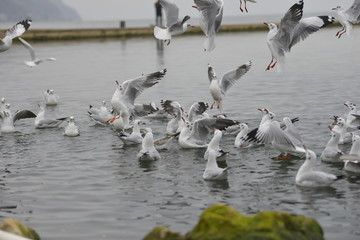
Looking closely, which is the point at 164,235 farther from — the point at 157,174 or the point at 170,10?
the point at 170,10

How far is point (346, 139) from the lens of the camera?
1309cm

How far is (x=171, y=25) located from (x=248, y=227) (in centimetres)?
908

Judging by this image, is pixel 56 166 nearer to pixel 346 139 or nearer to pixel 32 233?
pixel 32 233

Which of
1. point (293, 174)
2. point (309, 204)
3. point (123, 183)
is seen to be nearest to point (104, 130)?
point (123, 183)

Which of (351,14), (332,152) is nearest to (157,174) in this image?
(332,152)

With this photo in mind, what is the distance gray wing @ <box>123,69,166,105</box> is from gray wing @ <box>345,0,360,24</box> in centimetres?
425

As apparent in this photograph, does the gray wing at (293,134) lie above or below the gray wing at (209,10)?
below

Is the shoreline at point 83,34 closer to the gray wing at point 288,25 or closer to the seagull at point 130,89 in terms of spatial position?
the seagull at point 130,89

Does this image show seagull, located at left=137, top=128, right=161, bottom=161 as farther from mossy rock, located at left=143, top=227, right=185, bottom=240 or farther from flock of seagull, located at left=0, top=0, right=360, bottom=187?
mossy rock, located at left=143, top=227, right=185, bottom=240

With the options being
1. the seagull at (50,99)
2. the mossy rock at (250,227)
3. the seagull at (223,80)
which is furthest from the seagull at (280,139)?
the seagull at (50,99)

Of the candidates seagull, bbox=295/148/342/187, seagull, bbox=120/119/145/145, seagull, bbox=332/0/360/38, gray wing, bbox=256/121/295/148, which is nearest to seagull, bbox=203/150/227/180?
seagull, bbox=295/148/342/187

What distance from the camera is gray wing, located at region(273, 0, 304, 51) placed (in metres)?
13.2

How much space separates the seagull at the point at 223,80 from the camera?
52.0 ft

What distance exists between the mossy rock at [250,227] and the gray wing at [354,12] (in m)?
8.86
